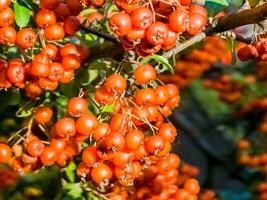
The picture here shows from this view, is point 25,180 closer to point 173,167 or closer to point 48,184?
point 48,184

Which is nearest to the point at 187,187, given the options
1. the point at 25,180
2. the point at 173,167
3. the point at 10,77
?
the point at 173,167

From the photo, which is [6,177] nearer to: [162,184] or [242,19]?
[162,184]

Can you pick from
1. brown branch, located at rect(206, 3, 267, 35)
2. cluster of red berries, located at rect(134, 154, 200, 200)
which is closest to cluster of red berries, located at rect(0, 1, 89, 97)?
brown branch, located at rect(206, 3, 267, 35)

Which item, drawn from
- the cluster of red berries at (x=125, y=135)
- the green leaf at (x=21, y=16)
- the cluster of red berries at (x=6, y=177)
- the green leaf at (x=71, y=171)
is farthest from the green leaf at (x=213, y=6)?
the cluster of red berries at (x=6, y=177)

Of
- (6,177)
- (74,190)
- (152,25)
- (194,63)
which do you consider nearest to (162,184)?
(74,190)

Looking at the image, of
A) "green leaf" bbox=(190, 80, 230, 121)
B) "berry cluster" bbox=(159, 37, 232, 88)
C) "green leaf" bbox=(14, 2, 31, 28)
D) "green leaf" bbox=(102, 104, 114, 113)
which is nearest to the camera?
"green leaf" bbox=(102, 104, 114, 113)

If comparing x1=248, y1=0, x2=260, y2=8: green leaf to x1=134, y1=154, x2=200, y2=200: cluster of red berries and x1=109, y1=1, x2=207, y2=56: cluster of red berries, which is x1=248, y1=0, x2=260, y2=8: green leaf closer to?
x1=109, y1=1, x2=207, y2=56: cluster of red berries
